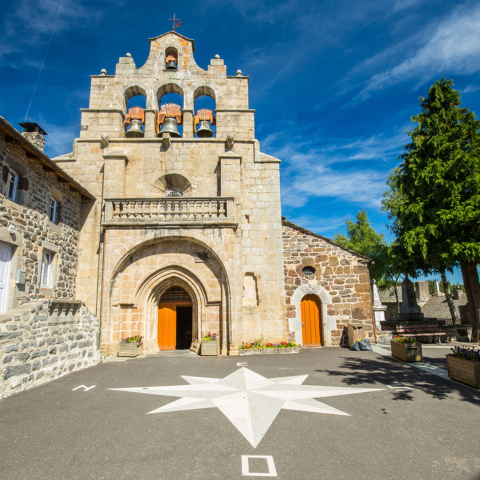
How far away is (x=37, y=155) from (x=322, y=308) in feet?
36.2

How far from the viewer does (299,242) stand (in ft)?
42.9

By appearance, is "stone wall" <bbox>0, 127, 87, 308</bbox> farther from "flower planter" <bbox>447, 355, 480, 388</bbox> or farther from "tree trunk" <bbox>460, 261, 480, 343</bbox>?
"tree trunk" <bbox>460, 261, 480, 343</bbox>

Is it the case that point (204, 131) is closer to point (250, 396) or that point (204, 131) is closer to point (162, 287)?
point (162, 287)

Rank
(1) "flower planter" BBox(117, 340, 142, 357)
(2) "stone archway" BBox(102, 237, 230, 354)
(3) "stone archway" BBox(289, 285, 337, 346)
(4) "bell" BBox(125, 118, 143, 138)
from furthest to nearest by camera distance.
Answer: (4) "bell" BBox(125, 118, 143, 138), (3) "stone archway" BBox(289, 285, 337, 346), (2) "stone archway" BBox(102, 237, 230, 354), (1) "flower planter" BBox(117, 340, 142, 357)

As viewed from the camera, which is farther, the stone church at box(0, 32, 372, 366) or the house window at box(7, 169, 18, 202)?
the stone church at box(0, 32, 372, 366)

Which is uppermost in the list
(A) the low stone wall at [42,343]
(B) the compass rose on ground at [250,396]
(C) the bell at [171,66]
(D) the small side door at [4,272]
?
(C) the bell at [171,66]

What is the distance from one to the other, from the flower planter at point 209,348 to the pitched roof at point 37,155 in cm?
674

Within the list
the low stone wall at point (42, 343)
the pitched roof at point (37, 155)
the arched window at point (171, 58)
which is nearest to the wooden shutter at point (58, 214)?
the pitched roof at point (37, 155)

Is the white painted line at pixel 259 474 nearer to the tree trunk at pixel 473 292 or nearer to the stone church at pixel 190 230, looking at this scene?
the stone church at pixel 190 230

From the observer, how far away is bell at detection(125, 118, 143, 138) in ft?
41.0

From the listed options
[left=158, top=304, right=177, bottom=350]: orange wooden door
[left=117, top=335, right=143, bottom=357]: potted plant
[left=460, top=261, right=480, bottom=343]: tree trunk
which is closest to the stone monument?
[left=460, top=261, right=480, bottom=343]: tree trunk

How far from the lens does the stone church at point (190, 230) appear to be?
10734mm

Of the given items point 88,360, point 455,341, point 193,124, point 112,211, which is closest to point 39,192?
point 112,211

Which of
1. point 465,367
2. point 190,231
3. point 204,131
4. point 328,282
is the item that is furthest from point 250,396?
point 204,131
